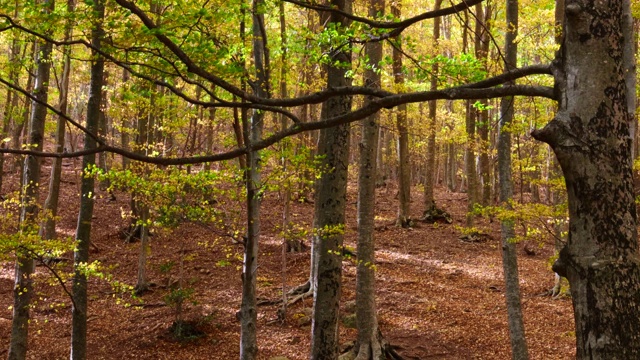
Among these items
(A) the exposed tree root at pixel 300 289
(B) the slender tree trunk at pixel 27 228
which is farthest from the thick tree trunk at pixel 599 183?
(A) the exposed tree root at pixel 300 289

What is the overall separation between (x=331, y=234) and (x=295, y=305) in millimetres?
6341

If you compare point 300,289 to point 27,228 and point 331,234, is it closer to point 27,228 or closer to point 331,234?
point 27,228

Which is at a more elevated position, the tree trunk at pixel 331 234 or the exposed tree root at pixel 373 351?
the tree trunk at pixel 331 234

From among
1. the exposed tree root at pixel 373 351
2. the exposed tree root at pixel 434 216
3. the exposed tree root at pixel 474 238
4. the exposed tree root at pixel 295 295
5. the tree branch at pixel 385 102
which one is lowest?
the exposed tree root at pixel 373 351

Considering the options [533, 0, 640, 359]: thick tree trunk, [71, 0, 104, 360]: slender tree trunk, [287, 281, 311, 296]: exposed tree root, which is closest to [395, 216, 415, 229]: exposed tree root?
[287, 281, 311, 296]: exposed tree root

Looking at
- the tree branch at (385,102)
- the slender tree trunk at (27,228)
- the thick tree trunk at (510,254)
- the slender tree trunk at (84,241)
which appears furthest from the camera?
the slender tree trunk at (27,228)

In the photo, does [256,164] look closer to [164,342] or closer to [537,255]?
[164,342]

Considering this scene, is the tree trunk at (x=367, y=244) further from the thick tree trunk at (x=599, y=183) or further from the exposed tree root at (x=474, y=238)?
the exposed tree root at (x=474, y=238)

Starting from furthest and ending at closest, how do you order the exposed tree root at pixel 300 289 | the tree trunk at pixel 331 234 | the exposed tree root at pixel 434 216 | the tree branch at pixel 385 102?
the exposed tree root at pixel 434 216 → the exposed tree root at pixel 300 289 → the tree trunk at pixel 331 234 → the tree branch at pixel 385 102

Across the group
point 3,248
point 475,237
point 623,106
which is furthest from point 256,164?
point 475,237

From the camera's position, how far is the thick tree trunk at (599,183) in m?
2.35

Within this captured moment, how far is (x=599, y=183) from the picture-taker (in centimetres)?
242

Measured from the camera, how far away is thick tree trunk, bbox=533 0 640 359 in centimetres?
235

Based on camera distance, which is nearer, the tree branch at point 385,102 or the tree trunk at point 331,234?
the tree branch at point 385,102
